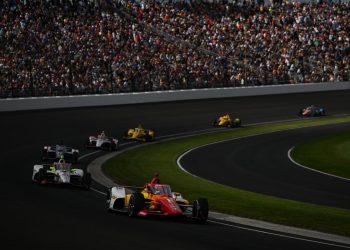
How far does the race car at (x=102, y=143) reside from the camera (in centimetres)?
3812

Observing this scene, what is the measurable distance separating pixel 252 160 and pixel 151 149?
525cm

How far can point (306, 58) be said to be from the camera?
6838 cm

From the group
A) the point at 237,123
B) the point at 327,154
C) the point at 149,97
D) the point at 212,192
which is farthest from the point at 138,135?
the point at 212,192

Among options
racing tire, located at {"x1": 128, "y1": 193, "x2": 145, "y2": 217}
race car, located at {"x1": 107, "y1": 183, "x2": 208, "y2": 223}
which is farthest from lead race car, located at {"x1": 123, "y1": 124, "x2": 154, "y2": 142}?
racing tire, located at {"x1": 128, "y1": 193, "x2": 145, "y2": 217}

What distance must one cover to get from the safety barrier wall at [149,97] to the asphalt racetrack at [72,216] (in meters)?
1.17

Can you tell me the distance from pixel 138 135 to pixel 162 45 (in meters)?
18.1

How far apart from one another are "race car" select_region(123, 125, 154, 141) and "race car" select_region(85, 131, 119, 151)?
12.1 ft

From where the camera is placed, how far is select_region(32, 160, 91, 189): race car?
27.1 m

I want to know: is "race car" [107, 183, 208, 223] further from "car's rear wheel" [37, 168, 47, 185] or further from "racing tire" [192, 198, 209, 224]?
"car's rear wheel" [37, 168, 47, 185]

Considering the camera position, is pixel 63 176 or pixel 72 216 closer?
pixel 72 216

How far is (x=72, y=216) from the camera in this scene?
→ 21641mm

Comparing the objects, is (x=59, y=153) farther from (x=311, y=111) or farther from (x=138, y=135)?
(x=311, y=111)

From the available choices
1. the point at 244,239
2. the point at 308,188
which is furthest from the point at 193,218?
the point at 308,188

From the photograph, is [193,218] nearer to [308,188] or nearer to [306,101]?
[308,188]
